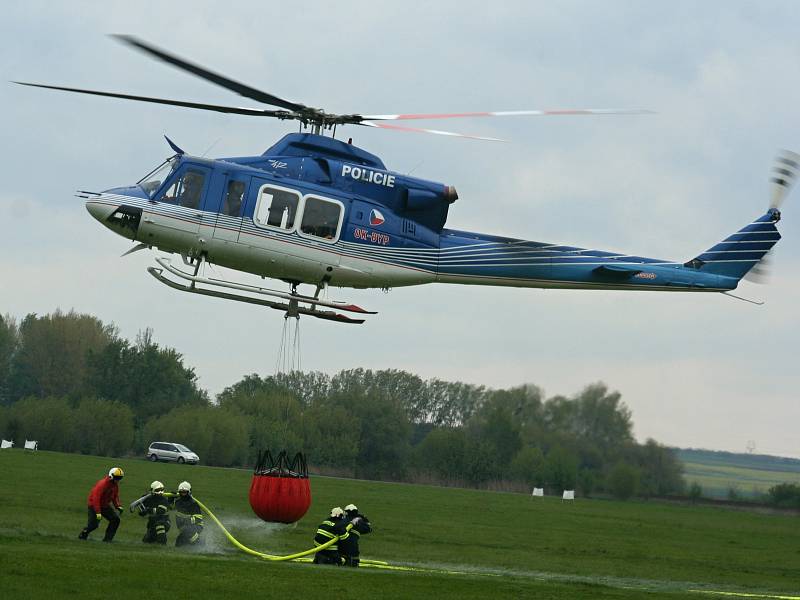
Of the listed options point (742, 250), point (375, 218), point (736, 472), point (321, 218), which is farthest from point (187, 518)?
point (736, 472)

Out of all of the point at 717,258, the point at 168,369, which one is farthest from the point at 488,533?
the point at 168,369

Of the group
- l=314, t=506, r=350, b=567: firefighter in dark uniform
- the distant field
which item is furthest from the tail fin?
the distant field

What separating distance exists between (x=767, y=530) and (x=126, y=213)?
36226 millimetres

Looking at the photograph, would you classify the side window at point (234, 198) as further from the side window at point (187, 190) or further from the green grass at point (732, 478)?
the green grass at point (732, 478)

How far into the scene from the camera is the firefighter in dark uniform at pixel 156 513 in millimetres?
22844

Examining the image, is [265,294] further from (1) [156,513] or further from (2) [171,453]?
(2) [171,453]

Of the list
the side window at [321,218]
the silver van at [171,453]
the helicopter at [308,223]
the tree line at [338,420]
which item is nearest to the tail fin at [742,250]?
the helicopter at [308,223]

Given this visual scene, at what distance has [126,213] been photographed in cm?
2258

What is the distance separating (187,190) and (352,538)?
782 cm

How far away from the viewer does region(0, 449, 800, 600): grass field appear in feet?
61.4

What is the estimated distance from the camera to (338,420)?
5369cm

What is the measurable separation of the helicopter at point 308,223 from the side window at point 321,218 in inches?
0.8

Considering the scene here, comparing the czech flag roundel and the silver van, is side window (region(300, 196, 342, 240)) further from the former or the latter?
the silver van

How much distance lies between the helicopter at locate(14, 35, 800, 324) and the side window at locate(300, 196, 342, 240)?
2cm
